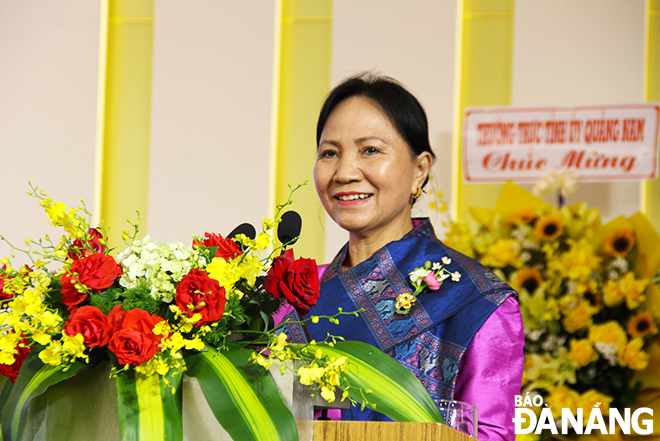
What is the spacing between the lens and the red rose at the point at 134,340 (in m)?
0.72

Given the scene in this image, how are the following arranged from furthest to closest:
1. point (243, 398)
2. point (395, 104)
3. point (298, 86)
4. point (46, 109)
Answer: point (46, 109) < point (298, 86) < point (395, 104) < point (243, 398)

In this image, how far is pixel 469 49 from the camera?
3.19 m

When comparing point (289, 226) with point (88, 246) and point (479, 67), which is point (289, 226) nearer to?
point (88, 246)

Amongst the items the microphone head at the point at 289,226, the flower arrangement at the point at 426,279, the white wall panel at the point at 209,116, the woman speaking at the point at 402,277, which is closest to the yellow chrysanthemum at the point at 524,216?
the woman speaking at the point at 402,277

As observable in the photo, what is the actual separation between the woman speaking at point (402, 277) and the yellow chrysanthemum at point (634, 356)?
30.4 inches

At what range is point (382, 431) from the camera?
775 mm

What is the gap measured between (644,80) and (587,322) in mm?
1283

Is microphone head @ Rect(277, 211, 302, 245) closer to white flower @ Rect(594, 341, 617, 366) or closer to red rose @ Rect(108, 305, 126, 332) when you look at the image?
red rose @ Rect(108, 305, 126, 332)

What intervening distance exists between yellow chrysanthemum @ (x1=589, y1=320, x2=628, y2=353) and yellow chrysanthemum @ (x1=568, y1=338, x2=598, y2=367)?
0.9 inches

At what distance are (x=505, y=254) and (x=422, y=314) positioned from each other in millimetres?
899

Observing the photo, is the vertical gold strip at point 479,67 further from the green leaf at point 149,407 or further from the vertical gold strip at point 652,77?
the green leaf at point 149,407

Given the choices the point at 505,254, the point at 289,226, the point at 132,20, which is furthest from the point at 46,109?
the point at 289,226

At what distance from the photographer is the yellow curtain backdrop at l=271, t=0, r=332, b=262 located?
3301 mm

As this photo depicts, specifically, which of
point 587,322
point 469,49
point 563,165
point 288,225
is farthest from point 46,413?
point 469,49
